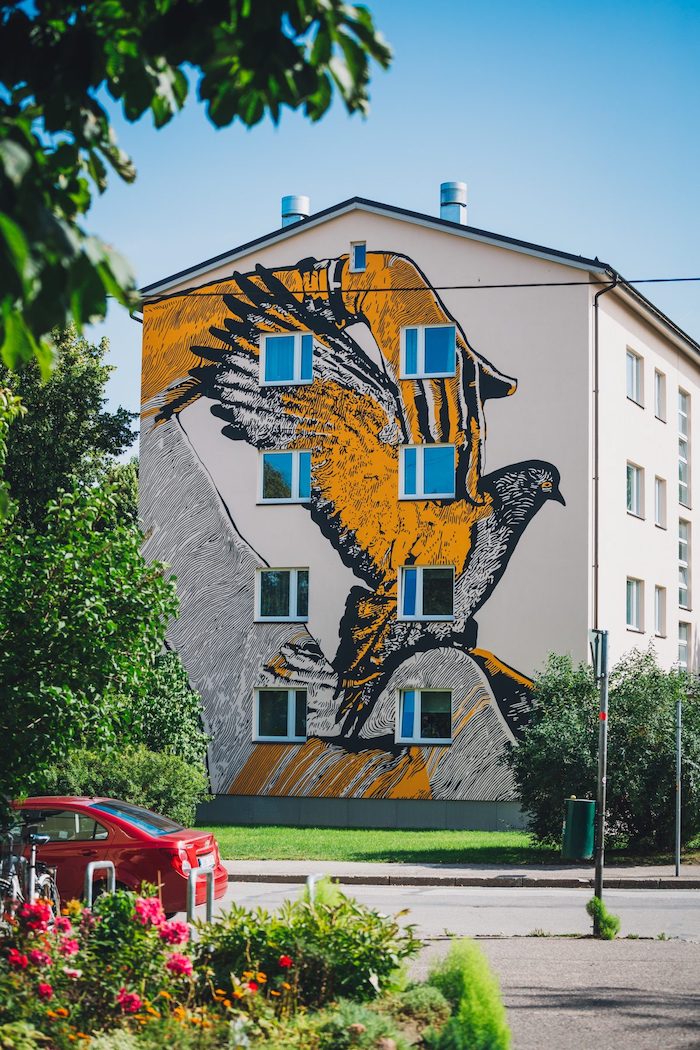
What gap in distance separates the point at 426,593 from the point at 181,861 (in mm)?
18430

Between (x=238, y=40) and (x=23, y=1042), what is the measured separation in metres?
4.50

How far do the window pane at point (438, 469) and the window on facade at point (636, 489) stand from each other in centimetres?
546

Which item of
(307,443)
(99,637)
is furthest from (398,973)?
(307,443)

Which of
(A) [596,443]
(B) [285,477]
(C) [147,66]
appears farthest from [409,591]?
(C) [147,66]

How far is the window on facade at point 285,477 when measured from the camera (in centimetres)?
3369

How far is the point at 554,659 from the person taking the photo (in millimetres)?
25797

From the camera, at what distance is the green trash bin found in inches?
584

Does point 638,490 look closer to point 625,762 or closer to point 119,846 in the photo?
point 625,762

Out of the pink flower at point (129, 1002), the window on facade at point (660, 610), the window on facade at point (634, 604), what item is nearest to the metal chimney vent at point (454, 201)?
the window on facade at point (634, 604)

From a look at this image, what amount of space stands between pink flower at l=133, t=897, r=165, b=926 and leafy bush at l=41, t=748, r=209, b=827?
50.8 feet

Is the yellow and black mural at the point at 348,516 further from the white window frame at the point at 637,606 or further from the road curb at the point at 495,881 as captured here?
the road curb at the point at 495,881

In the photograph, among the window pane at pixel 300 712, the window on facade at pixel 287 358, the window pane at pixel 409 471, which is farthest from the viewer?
the window on facade at pixel 287 358

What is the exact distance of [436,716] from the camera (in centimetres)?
3209

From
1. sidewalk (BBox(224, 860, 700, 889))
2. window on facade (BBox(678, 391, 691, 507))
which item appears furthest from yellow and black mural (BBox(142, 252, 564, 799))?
sidewalk (BBox(224, 860, 700, 889))
